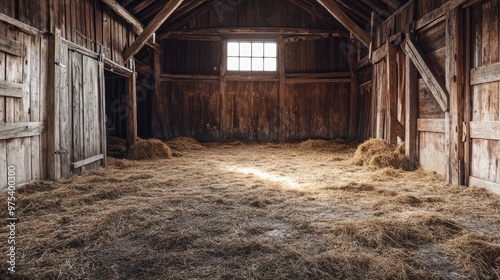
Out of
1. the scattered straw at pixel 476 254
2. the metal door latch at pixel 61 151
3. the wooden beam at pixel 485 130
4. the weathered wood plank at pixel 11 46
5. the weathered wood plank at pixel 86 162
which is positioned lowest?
the scattered straw at pixel 476 254

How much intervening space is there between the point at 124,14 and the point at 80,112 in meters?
3.00

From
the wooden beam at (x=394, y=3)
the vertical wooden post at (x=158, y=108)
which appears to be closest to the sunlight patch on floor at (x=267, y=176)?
the wooden beam at (x=394, y=3)

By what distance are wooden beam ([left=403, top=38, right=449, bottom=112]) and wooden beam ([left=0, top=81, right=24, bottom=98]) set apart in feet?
19.9

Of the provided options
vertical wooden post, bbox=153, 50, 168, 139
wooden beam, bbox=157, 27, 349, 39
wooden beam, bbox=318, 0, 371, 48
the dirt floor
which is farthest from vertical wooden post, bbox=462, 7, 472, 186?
vertical wooden post, bbox=153, 50, 168, 139

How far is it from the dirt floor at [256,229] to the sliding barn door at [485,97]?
0.37m

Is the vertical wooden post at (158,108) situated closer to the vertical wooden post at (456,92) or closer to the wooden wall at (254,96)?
the wooden wall at (254,96)

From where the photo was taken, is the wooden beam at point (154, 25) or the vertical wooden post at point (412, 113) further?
the wooden beam at point (154, 25)

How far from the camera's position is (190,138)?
11500 millimetres

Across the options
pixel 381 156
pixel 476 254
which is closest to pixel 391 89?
pixel 381 156

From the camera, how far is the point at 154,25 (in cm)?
748

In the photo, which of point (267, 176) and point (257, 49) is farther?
point (257, 49)

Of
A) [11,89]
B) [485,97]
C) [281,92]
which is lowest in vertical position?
[485,97]

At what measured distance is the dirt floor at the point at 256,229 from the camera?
85.2 inches

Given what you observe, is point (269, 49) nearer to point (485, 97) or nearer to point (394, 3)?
point (394, 3)
